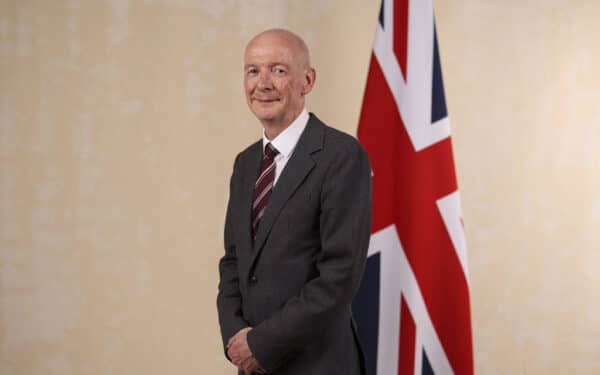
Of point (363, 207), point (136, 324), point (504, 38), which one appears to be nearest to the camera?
point (363, 207)

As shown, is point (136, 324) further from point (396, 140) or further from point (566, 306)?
point (566, 306)

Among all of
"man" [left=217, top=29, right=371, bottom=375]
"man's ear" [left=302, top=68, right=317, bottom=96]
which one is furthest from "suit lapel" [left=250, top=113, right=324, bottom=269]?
"man's ear" [left=302, top=68, right=317, bottom=96]


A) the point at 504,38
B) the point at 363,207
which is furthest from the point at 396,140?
the point at 504,38

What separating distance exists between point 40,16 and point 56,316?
1058mm

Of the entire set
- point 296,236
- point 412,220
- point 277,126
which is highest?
point 277,126

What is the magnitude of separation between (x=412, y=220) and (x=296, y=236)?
0.91m

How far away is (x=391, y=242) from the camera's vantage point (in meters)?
2.08

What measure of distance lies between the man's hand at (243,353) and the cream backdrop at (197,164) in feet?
3.83

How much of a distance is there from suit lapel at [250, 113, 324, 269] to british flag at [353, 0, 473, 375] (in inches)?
33.3

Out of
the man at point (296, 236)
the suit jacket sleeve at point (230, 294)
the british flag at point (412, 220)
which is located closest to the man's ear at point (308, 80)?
the man at point (296, 236)

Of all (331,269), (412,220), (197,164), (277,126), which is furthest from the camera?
(197,164)

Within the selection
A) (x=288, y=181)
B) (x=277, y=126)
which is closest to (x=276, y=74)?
(x=277, y=126)

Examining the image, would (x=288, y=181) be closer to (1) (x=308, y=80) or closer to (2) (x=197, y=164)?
(1) (x=308, y=80)

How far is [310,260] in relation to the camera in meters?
1.26
